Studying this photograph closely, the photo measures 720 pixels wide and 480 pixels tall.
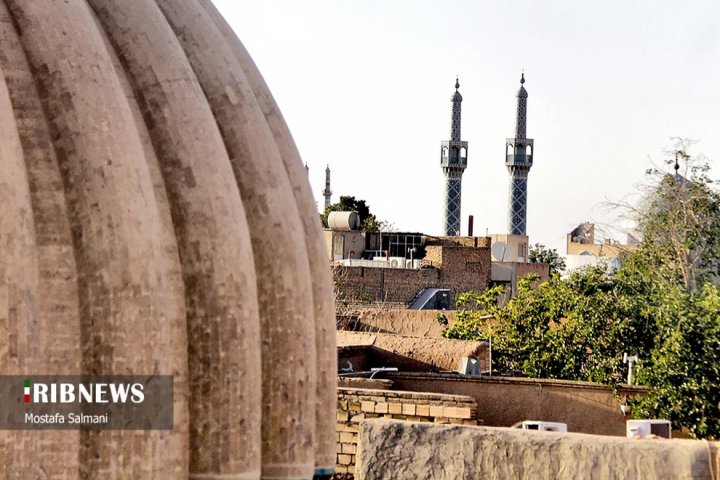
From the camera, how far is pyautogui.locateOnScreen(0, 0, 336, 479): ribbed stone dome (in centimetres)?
463

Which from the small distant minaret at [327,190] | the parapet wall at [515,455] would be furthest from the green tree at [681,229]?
the small distant minaret at [327,190]

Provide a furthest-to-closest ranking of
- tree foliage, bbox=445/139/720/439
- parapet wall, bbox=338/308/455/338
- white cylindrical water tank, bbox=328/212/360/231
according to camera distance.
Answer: white cylindrical water tank, bbox=328/212/360/231 → parapet wall, bbox=338/308/455/338 → tree foliage, bbox=445/139/720/439

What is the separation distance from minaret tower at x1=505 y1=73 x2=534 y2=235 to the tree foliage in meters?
35.6

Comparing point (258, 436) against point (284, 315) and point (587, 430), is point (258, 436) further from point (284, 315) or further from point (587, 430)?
point (587, 430)

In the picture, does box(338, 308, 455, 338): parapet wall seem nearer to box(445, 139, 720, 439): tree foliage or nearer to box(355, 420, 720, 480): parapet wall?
box(445, 139, 720, 439): tree foliage

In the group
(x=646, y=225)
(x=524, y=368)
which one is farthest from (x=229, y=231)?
(x=646, y=225)

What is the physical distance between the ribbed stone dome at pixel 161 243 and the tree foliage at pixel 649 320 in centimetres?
824

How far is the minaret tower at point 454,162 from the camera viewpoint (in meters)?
58.1

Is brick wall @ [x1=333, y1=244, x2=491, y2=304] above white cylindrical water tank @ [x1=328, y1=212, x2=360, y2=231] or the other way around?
the other way around

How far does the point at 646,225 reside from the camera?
23016 mm

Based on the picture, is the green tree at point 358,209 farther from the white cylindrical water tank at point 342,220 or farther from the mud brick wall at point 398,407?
the mud brick wall at point 398,407

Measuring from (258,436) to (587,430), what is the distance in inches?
322

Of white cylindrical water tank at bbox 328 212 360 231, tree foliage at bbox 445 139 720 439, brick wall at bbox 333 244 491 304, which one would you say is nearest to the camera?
tree foliage at bbox 445 139 720 439

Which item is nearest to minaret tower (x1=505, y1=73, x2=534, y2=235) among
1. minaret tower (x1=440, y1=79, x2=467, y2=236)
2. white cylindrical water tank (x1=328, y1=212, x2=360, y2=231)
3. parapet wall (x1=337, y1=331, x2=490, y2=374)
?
minaret tower (x1=440, y1=79, x2=467, y2=236)
